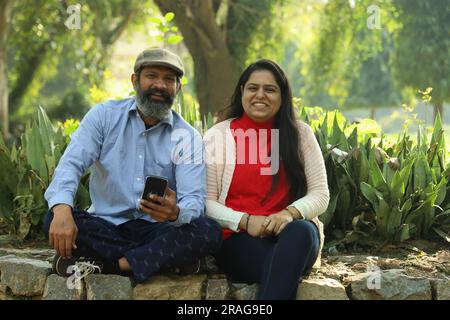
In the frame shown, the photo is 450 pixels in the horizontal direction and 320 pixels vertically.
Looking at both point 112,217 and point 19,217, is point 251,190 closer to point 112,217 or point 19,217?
point 112,217

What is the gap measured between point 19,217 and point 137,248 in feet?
3.94

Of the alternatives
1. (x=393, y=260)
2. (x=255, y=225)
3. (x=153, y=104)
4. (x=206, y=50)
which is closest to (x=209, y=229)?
(x=255, y=225)

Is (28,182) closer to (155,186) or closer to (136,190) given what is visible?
(136,190)

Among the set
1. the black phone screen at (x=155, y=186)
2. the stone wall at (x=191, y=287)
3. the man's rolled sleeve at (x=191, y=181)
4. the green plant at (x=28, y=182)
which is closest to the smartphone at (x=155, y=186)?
the black phone screen at (x=155, y=186)

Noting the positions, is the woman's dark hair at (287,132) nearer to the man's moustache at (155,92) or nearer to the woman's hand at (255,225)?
the woman's hand at (255,225)

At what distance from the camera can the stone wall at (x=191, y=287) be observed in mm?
3270

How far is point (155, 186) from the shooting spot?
3.07 meters

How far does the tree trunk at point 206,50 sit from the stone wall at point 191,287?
6145 mm

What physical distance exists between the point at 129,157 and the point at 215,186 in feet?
1.43

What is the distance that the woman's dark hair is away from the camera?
3.46m

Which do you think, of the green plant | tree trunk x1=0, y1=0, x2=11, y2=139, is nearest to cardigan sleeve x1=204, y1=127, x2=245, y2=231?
the green plant

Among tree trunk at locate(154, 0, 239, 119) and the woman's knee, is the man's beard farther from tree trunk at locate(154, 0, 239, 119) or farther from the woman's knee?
tree trunk at locate(154, 0, 239, 119)

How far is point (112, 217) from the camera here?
3404 mm
